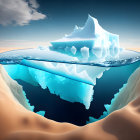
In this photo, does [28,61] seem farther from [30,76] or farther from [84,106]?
[84,106]

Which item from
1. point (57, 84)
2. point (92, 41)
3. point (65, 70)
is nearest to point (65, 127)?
point (65, 70)

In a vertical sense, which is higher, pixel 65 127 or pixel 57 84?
pixel 65 127

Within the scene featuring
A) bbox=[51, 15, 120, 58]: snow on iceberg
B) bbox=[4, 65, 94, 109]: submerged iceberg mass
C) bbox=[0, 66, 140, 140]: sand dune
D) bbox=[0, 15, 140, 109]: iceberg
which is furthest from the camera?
bbox=[51, 15, 120, 58]: snow on iceberg

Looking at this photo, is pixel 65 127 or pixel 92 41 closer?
pixel 65 127

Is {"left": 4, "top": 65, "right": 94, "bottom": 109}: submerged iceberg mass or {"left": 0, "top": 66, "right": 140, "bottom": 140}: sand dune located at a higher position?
{"left": 0, "top": 66, "right": 140, "bottom": 140}: sand dune

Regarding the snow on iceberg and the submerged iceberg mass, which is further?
the snow on iceberg

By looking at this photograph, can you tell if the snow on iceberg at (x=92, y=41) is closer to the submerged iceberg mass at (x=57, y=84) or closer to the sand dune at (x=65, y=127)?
the submerged iceberg mass at (x=57, y=84)

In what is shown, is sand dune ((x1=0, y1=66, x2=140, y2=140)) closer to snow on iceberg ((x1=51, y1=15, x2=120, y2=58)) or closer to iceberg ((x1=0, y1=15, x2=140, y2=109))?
iceberg ((x1=0, y1=15, x2=140, y2=109))

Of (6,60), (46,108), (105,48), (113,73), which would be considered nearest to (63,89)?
(46,108)

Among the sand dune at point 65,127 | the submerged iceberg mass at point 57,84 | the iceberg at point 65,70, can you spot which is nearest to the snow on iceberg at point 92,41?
the iceberg at point 65,70

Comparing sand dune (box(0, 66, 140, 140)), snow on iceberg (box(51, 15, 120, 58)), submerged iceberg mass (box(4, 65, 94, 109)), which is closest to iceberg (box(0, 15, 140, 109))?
submerged iceberg mass (box(4, 65, 94, 109))

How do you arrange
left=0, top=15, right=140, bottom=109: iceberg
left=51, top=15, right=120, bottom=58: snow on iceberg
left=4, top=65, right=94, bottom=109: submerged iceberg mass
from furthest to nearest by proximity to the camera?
left=51, top=15, right=120, bottom=58: snow on iceberg < left=4, top=65, right=94, bottom=109: submerged iceberg mass < left=0, top=15, right=140, bottom=109: iceberg

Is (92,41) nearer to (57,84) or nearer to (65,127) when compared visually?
(57,84)

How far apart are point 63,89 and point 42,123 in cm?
159
